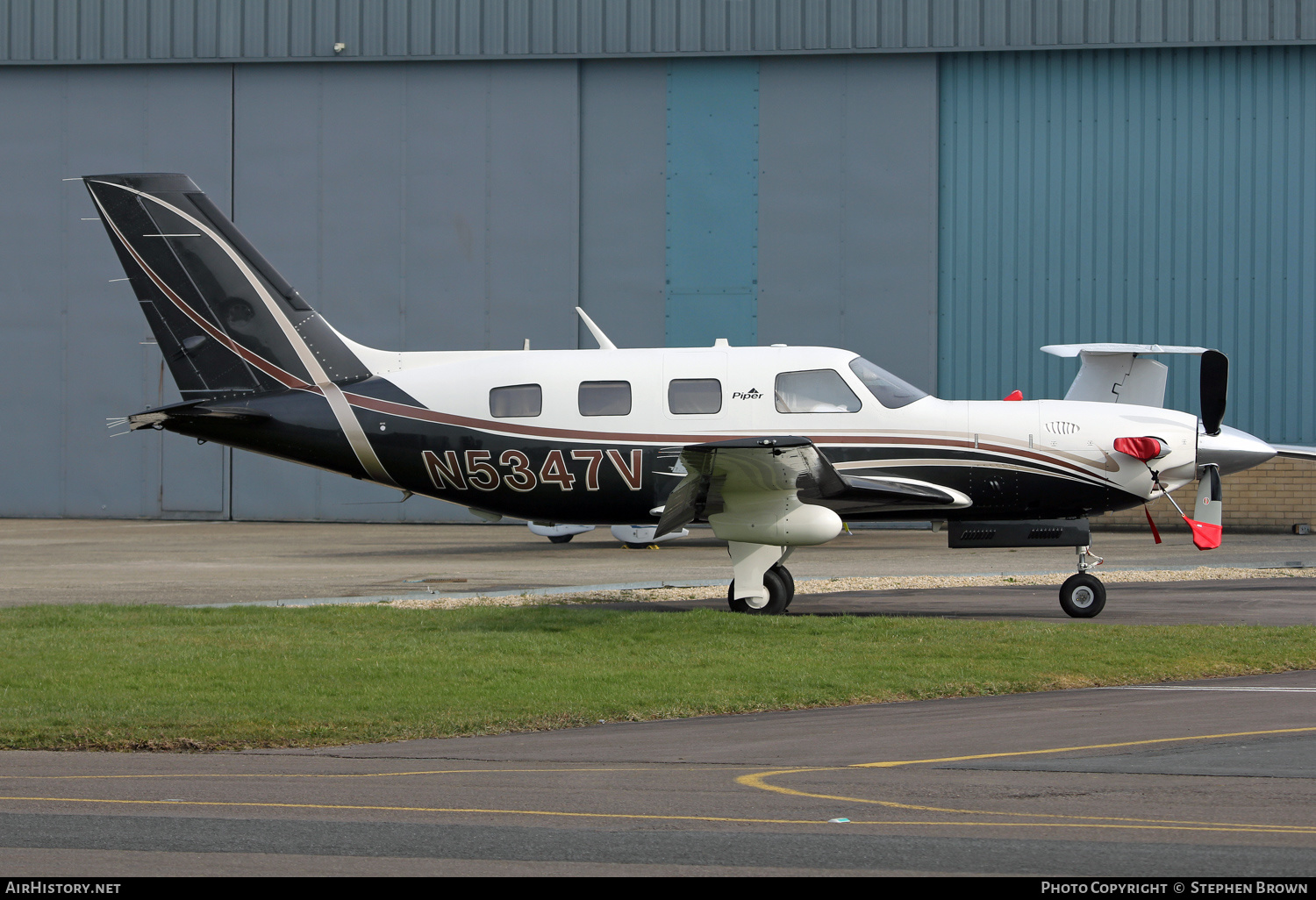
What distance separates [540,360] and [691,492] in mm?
2712

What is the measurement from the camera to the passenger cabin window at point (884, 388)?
571 inches

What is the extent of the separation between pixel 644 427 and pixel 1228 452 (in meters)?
6.29

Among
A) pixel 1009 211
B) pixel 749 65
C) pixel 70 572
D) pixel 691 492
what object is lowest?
pixel 70 572

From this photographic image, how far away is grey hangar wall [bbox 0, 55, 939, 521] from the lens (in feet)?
94.0

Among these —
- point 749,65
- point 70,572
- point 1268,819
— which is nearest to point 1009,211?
point 749,65

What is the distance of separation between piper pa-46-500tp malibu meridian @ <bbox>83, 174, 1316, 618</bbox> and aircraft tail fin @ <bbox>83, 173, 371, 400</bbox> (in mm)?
22

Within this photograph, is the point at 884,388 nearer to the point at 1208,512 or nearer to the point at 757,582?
the point at 757,582

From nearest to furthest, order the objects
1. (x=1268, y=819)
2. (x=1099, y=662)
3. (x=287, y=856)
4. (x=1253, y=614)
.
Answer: (x=287, y=856), (x=1268, y=819), (x=1099, y=662), (x=1253, y=614)

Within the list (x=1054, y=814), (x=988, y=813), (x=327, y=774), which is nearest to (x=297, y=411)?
(x=327, y=774)

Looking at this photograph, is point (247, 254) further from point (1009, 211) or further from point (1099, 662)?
point (1009, 211)

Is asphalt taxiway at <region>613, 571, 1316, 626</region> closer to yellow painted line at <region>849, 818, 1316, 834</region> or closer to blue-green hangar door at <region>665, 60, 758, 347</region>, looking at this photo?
yellow painted line at <region>849, 818, 1316, 834</region>

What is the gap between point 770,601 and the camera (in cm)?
1453

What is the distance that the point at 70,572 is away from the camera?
1952 centimetres

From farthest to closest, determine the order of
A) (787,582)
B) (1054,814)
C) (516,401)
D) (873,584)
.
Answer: (873,584) → (516,401) → (787,582) → (1054,814)
